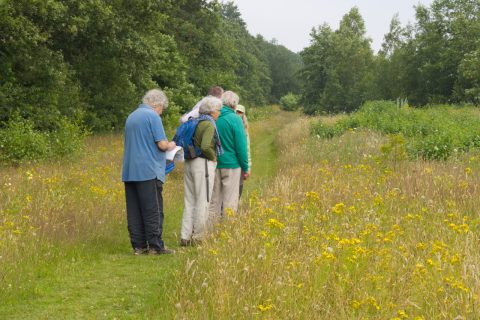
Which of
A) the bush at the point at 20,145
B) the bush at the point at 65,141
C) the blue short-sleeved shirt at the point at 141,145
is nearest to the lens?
the blue short-sleeved shirt at the point at 141,145

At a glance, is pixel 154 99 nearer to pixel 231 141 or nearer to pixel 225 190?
pixel 231 141

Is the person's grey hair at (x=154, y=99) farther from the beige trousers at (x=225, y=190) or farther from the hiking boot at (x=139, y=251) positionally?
the hiking boot at (x=139, y=251)

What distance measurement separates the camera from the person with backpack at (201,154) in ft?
26.5

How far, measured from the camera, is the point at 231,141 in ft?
27.8

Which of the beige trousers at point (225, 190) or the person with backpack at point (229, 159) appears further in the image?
the beige trousers at point (225, 190)

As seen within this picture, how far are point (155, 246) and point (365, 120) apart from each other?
53.5ft

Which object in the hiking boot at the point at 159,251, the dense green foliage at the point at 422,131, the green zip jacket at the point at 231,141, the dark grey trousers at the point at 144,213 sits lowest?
the hiking boot at the point at 159,251

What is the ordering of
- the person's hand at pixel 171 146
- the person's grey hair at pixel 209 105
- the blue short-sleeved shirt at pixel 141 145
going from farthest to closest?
the person's grey hair at pixel 209 105 < the person's hand at pixel 171 146 < the blue short-sleeved shirt at pixel 141 145

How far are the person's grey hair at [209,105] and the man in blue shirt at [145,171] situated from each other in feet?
1.99

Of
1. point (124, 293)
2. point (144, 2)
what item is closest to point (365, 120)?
point (144, 2)

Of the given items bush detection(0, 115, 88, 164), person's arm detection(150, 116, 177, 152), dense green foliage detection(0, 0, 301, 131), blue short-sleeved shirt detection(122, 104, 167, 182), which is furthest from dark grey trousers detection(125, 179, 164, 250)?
dense green foliage detection(0, 0, 301, 131)

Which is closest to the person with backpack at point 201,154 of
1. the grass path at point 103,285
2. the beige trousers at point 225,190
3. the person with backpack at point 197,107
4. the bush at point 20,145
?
the person with backpack at point 197,107

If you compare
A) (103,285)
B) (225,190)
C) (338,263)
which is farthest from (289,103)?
(338,263)

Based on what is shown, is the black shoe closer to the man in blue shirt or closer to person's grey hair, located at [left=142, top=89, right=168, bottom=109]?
the man in blue shirt
